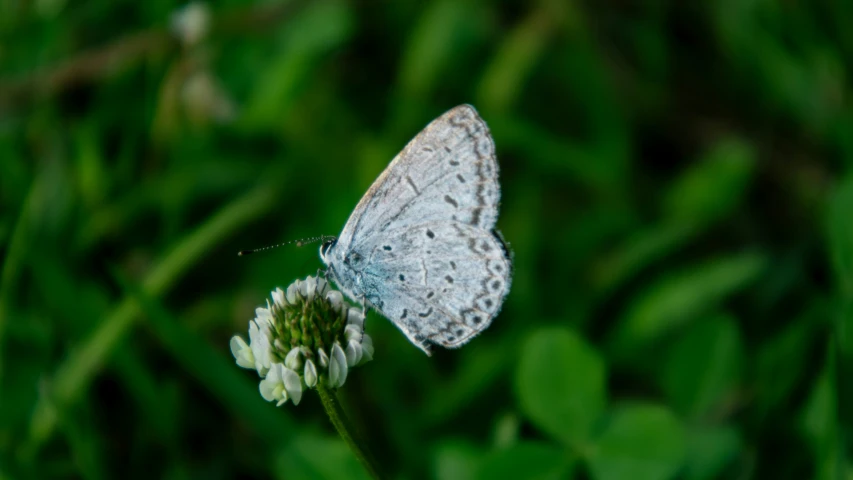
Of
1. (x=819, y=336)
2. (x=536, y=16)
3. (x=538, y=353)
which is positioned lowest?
(x=819, y=336)

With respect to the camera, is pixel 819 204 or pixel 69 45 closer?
pixel 819 204

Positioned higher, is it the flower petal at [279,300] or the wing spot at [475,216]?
the flower petal at [279,300]

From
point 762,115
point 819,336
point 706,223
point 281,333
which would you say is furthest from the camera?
point 762,115

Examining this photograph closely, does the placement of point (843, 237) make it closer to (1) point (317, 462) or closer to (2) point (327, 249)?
(2) point (327, 249)

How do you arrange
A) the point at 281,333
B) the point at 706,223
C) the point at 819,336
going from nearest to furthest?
the point at 281,333 < the point at 819,336 < the point at 706,223

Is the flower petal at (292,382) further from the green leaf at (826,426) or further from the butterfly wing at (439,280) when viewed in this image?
the green leaf at (826,426)

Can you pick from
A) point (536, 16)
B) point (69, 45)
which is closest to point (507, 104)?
point (536, 16)

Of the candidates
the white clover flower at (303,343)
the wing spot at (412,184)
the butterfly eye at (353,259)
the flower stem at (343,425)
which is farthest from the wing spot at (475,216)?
the flower stem at (343,425)

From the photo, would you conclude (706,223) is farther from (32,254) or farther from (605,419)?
(32,254)
